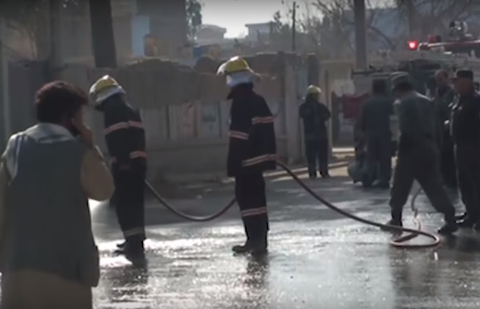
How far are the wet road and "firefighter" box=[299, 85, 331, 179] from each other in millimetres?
7126

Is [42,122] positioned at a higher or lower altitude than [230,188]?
higher

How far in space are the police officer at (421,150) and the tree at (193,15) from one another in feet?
160

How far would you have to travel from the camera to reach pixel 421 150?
1237cm

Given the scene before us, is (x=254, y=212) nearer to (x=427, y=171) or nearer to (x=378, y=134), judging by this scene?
(x=427, y=171)

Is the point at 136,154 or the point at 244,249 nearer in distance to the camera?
the point at 136,154

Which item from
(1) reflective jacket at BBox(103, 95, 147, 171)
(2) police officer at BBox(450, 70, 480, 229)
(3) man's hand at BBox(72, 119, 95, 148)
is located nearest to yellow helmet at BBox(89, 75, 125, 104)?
(1) reflective jacket at BBox(103, 95, 147, 171)

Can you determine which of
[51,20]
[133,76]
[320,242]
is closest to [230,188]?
[133,76]

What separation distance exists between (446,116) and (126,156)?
6.38m

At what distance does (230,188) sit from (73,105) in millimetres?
14497

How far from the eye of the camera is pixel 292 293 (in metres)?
9.24

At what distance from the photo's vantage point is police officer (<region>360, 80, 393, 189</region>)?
18266mm

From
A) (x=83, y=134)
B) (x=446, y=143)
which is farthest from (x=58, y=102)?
(x=446, y=143)

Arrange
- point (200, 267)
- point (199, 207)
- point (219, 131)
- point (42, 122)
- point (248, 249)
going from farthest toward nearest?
point (219, 131) → point (199, 207) → point (248, 249) → point (200, 267) → point (42, 122)

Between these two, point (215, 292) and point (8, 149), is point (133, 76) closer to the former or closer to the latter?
point (215, 292)
